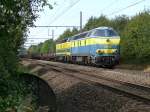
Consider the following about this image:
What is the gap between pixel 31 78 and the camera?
12570 millimetres

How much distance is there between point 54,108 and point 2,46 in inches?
82.1

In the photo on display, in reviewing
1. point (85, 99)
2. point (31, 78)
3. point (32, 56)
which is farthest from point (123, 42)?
point (32, 56)

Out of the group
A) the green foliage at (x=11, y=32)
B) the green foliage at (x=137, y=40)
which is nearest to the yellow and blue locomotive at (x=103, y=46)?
the green foliage at (x=137, y=40)

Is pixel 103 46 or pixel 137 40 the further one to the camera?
pixel 137 40

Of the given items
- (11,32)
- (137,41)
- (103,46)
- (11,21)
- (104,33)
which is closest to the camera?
(11,21)

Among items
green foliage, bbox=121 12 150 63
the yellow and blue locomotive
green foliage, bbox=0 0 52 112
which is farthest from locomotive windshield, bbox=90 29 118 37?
green foliage, bbox=0 0 52 112

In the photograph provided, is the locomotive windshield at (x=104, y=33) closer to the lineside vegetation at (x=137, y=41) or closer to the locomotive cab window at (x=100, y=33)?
the locomotive cab window at (x=100, y=33)

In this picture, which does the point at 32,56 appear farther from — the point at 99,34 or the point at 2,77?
the point at 2,77

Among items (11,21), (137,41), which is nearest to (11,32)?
(11,21)

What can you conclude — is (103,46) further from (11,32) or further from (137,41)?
(11,32)

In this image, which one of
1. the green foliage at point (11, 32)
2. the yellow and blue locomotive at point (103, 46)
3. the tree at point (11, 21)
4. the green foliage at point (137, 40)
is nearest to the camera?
the green foliage at point (11, 32)

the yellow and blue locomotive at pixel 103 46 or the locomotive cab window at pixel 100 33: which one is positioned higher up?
the locomotive cab window at pixel 100 33

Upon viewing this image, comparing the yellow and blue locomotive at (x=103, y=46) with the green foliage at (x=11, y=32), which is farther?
the yellow and blue locomotive at (x=103, y=46)

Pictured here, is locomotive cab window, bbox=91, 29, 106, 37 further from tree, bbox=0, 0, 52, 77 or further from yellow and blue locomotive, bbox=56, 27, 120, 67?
tree, bbox=0, 0, 52, 77
